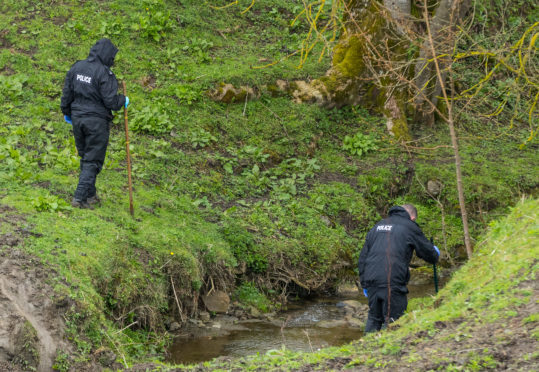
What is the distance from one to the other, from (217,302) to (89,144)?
2.67m

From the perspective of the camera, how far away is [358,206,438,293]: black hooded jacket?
21.1 ft

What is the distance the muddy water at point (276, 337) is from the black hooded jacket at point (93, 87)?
10.1 ft

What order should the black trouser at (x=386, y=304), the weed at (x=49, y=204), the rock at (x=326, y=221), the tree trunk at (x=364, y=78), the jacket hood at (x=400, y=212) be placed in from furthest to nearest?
the tree trunk at (x=364, y=78)
the rock at (x=326, y=221)
the weed at (x=49, y=204)
the jacket hood at (x=400, y=212)
the black trouser at (x=386, y=304)

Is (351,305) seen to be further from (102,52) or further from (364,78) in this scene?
(364,78)

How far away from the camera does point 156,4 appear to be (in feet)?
A: 44.4

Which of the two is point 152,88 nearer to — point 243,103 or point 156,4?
point 243,103

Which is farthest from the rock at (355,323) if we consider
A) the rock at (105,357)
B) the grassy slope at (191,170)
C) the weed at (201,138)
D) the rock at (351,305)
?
the weed at (201,138)

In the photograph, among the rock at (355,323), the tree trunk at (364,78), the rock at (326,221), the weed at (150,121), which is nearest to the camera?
the rock at (355,323)

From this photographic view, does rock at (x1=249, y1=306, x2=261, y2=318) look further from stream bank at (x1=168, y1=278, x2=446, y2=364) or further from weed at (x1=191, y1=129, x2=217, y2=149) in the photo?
weed at (x1=191, y1=129, x2=217, y2=149)

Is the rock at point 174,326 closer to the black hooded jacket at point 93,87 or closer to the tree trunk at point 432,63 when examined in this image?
the black hooded jacket at point 93,87

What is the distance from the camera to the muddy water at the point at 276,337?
7.02 meters

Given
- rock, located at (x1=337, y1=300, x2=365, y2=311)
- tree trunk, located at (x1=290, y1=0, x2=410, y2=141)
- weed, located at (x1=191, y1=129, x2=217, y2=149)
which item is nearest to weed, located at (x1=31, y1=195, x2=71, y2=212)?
weed, located at (x1=191, y1=129, x2=217, y2=149)

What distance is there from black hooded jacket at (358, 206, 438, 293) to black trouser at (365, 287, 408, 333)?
0.06 m

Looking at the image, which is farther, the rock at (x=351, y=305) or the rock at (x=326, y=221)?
the rock at (x=326, y=221)
